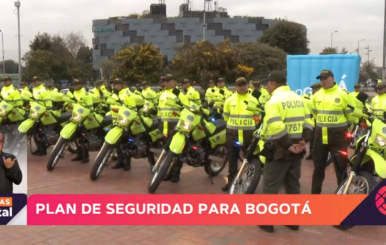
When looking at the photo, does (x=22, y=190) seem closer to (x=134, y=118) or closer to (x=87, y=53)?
(x=134, y=118)

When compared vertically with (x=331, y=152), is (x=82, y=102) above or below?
above

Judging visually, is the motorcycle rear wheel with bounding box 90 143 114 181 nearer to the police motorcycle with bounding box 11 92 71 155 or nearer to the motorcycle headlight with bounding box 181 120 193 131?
the motorcycle headlight with bounding box 181 120 193 131

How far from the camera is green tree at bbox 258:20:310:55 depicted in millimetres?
48638

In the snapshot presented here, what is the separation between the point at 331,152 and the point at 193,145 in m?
2.24

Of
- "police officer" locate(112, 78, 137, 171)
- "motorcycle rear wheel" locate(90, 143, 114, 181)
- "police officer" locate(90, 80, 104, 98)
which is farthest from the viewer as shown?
"police officer" locate(90, 80, 104, 98)

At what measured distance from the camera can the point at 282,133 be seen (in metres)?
4.52

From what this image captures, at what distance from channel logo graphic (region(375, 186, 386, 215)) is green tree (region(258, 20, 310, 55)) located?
149 feet

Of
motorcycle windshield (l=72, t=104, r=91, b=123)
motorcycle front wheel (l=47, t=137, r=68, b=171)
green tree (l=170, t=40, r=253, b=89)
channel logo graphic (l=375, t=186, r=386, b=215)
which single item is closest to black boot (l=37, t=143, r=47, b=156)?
motorcycle front wheel (l=47, t=137, r=68, b=171)

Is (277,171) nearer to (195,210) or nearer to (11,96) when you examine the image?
(195,210)

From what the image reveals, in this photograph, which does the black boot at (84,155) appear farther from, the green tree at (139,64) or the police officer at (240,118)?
the green tree at (139,64)

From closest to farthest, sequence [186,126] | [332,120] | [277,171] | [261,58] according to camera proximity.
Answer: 1. [277,171]
2. [332,120]
3. [186,126]
4. [261,58]

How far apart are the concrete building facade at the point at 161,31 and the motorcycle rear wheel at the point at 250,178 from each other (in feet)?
202

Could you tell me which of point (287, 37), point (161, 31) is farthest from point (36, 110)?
point (161, 31)

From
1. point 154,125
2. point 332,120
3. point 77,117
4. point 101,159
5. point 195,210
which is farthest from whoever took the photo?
point 77,117
